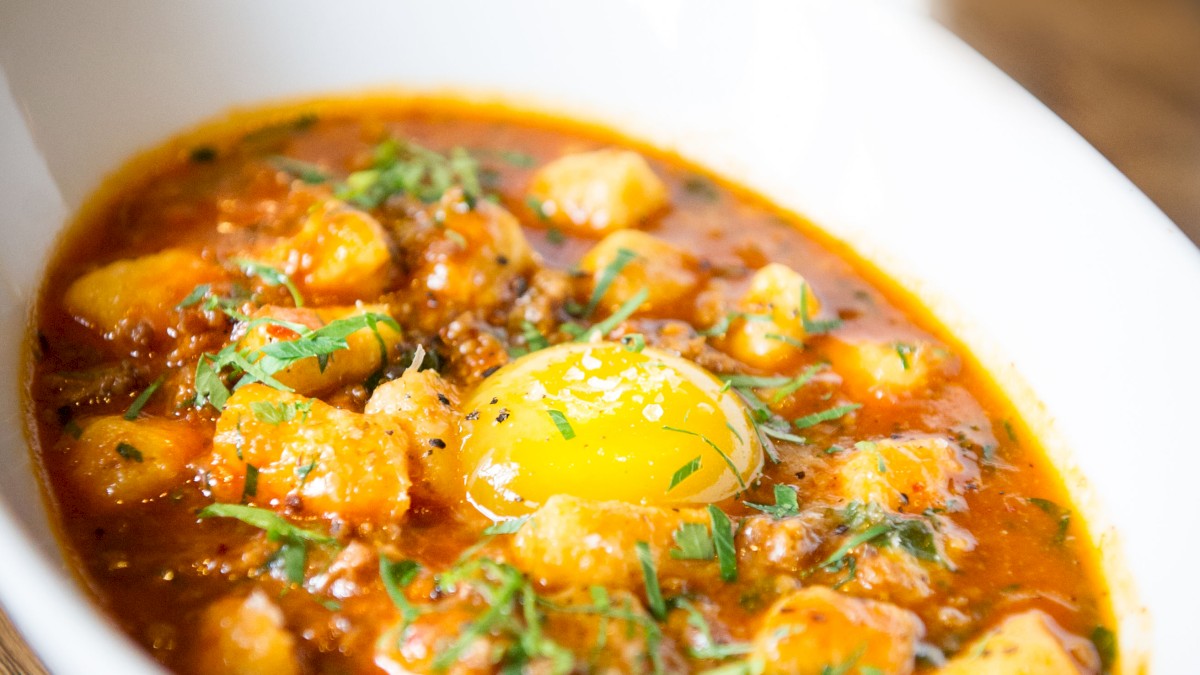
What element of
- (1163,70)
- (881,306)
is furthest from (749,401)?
(1163,70)

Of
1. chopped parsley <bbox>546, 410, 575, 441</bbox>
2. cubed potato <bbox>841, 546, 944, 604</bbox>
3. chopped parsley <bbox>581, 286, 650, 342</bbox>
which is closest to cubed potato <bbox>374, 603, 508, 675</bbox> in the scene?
chopped parsley <bbox>546, 410, 575, 441</bbox>

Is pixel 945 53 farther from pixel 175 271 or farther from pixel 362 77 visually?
pixel 175 271

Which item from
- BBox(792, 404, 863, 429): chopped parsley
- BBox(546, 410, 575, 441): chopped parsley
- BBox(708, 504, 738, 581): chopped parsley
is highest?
BBox(792, 404, 863, 429): chopped parsley

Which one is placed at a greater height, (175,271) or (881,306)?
(881,306)

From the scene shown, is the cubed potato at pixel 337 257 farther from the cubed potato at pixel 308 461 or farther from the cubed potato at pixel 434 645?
the cubed potato at pixel 434 645

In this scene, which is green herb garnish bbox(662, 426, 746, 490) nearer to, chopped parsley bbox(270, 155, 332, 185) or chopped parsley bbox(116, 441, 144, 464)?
chopped parsley bbox(116, 441, 144, 464)

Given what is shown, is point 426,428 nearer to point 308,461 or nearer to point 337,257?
point 308,461
